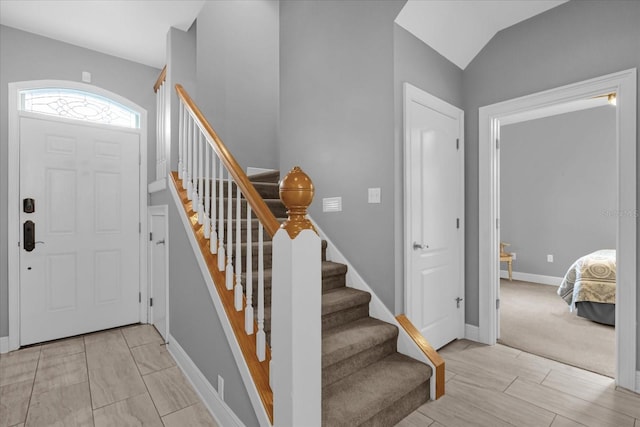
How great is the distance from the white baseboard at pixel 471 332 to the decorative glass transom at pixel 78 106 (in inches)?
162

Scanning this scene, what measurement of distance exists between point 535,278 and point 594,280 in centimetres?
213

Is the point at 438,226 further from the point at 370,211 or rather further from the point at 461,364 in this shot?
the point at 461,364

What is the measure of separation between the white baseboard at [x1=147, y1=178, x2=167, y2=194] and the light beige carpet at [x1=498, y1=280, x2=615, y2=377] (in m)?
3.52

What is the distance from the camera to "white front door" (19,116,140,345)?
9.66 ft

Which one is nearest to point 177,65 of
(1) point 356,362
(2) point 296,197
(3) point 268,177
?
(3) point 268,177

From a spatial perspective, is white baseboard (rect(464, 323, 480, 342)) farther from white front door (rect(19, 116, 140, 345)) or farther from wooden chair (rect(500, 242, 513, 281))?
white front door (rect(19, 116, 140, 345))

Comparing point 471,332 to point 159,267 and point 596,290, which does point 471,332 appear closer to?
point 596,290

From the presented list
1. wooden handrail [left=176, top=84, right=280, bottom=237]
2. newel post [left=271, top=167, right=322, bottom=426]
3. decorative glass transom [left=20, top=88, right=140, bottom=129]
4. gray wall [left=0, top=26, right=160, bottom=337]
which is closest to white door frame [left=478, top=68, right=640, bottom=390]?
newel post [left=271, top=167, right=322, bottom=426]

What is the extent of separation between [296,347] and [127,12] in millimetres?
3120

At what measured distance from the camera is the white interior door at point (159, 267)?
293 centimetres

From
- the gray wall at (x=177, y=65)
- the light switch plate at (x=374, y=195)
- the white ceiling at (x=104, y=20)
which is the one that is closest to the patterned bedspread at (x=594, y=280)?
the light switch plate at (x=374, y=195)

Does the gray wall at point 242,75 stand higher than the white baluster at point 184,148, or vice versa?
the gray wall at point 242,75

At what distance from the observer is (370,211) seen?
2.46 meters

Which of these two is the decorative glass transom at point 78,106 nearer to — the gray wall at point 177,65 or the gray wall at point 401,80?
the gray wall at point 177,65
